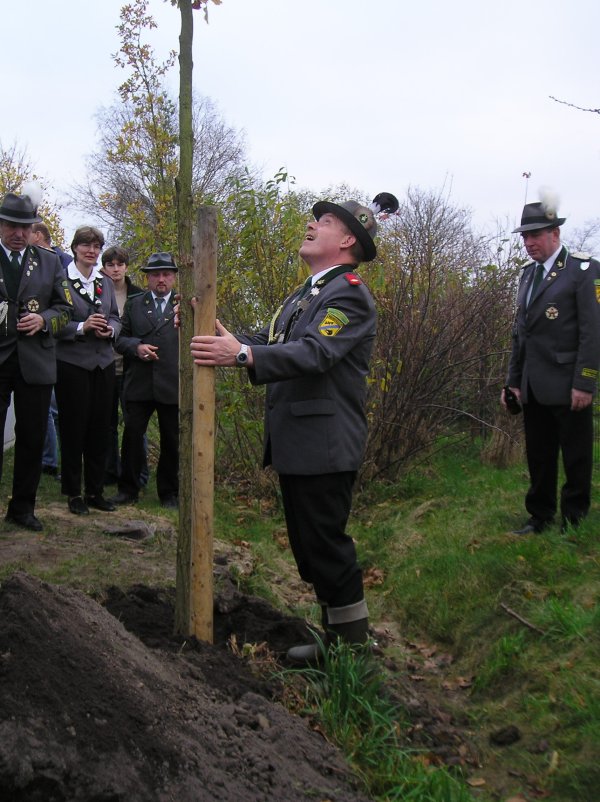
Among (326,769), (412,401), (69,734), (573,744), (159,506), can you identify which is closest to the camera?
(69,734)

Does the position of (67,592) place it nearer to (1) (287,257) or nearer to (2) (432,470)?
(1) (287,257)

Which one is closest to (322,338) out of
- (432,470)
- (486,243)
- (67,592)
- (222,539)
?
(67,592)

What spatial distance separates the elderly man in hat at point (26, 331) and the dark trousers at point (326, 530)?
107 inches

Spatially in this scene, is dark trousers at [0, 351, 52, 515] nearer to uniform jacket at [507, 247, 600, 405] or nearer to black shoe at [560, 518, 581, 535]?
uniform jacket at [507, 247, 600, 405]

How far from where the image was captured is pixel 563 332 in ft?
18.4

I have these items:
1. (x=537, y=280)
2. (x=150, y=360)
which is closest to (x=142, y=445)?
(x=150, y=360)

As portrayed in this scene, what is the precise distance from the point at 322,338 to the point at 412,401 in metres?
4.80

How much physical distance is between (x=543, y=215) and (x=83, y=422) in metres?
3.87

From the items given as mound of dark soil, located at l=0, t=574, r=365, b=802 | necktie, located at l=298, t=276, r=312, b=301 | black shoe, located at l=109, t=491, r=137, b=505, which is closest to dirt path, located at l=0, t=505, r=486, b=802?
mound of dark soil, located at l=0, t=574, r=365, b=802

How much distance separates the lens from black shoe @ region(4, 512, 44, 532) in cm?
603

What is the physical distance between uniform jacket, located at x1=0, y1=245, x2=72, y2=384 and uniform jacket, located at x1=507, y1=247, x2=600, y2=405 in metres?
3.35

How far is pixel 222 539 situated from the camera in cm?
→ 681

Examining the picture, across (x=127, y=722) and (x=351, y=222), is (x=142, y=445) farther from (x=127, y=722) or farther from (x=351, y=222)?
(x=127, y=722)

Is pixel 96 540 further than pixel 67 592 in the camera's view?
Yes
